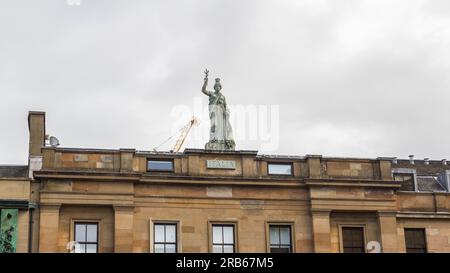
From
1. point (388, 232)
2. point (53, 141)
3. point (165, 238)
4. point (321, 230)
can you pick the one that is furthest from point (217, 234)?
point (53, 141)

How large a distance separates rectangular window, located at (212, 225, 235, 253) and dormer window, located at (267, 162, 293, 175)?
3.30 metres

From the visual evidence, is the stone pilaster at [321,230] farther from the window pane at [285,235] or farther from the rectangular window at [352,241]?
the window pane at [285,235]

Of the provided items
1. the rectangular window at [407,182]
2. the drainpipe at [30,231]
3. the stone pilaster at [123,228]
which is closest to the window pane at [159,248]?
the stone pilaster at [123,228]

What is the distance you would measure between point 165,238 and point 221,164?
14.2 feet

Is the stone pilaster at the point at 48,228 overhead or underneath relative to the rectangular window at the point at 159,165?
underneath

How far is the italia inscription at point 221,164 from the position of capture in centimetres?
4231

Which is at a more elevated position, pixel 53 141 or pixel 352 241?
pixel 53 141

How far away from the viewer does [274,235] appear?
4225cm

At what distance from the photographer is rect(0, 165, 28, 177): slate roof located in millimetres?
42469

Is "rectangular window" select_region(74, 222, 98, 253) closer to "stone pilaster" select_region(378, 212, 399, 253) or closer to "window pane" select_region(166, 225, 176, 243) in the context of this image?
"window pane" select_region(166, 225, 176, 243)

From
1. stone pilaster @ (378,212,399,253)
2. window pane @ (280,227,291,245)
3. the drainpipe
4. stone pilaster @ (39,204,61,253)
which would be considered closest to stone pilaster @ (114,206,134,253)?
stone pilaster @ (39,204,61,253)

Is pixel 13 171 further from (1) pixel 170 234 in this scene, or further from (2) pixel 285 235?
(2) pixel 285 235
